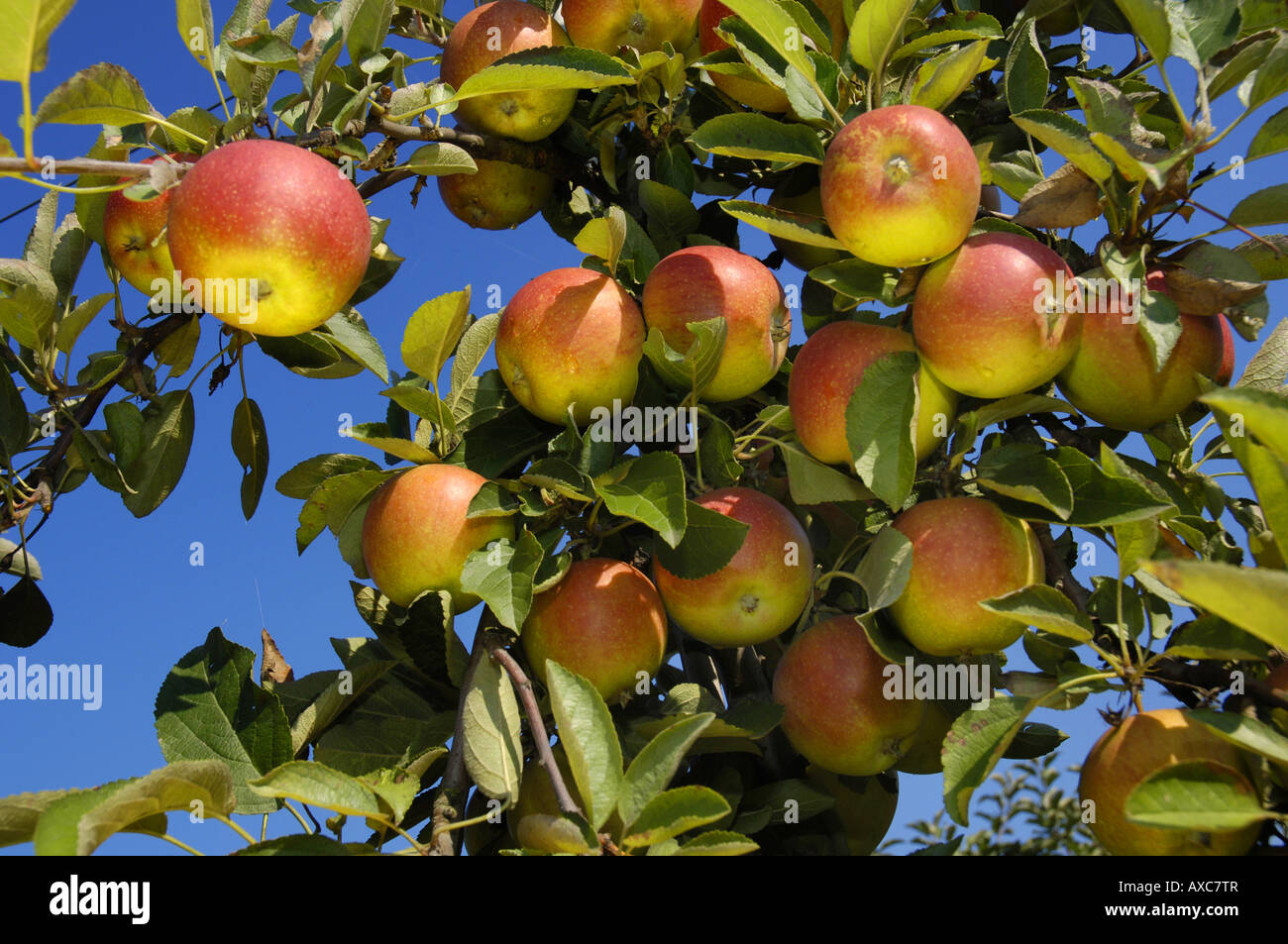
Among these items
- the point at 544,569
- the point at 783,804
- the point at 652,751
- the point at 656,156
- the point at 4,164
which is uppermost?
the point at 656,156

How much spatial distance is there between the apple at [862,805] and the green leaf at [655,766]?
72 centimetres

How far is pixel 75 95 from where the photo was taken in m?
1.40

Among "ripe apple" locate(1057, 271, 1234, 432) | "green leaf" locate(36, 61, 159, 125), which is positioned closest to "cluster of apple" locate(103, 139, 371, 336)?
"green leaf" locate(36, 61, 159, 125)

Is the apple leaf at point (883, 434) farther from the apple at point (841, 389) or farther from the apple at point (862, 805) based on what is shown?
the apple at point (862, 805)

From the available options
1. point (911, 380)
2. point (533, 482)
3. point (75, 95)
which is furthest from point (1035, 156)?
point (75, 95)

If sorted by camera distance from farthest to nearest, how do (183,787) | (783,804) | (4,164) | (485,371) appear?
(485,371) → (783,804) → (4,164) → (183,787)

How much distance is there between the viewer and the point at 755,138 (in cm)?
156

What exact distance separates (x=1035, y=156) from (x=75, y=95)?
56.0 inches

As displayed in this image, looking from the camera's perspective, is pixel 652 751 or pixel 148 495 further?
pixel 148 495

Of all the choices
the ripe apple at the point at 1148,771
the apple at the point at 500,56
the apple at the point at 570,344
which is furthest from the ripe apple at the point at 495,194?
the ripe apple at the point at 1148,771

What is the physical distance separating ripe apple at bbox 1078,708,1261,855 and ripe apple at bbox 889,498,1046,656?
0.20m

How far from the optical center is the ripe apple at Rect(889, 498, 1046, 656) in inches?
55.2

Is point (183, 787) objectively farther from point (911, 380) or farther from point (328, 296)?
point (911, 380)

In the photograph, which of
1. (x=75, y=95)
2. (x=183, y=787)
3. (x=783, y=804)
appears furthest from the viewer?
(x=783, y=804)
